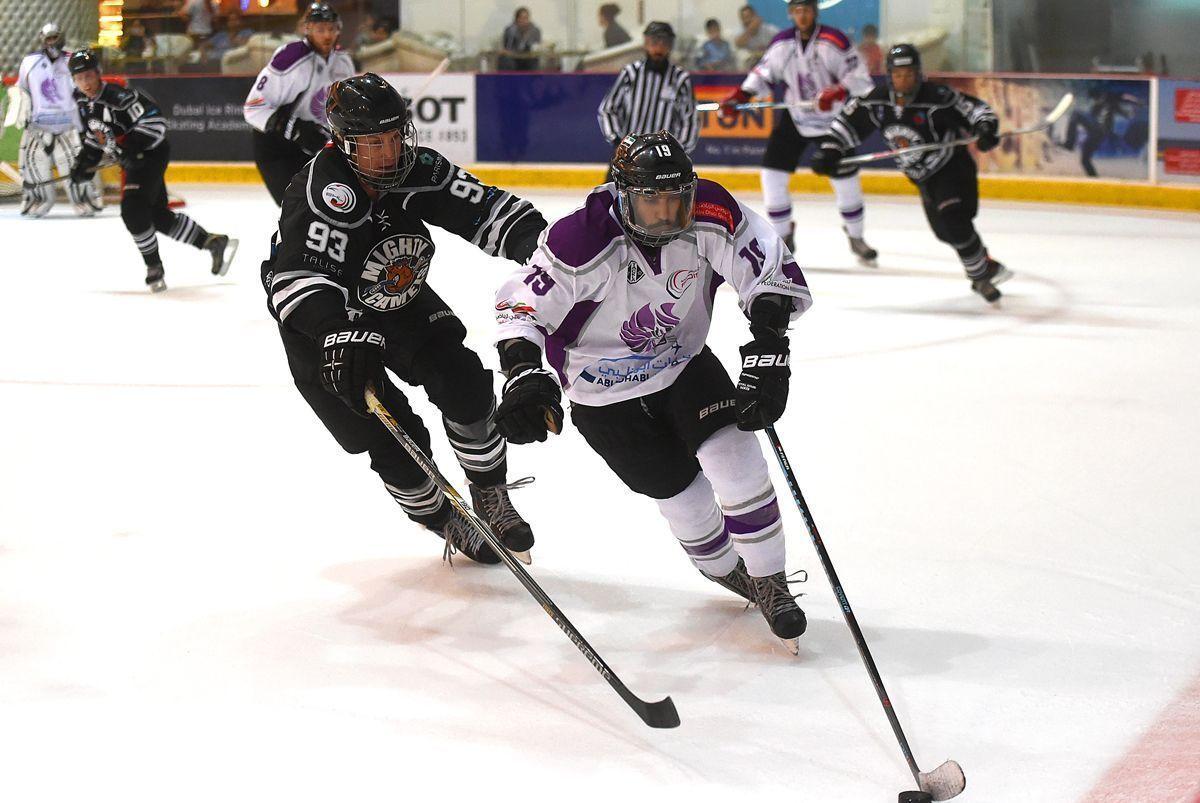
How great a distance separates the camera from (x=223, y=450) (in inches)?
165

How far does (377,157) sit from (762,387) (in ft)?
3.02

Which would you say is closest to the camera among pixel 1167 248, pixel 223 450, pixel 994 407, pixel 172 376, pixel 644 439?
pixel 644 439

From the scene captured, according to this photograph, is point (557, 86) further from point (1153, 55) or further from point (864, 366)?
point (864, 366)

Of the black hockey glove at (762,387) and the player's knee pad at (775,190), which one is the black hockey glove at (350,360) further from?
the player's knee pad at (775,190)

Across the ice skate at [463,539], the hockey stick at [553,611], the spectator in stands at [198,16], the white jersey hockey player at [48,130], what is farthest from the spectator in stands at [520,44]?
the hockey stick at [553,611]

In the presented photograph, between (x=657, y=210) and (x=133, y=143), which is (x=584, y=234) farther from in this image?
(x=133, y=143)

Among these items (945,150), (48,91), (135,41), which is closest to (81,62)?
(48,91)

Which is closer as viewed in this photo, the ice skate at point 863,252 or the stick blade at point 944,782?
the stick blade at point 944,782

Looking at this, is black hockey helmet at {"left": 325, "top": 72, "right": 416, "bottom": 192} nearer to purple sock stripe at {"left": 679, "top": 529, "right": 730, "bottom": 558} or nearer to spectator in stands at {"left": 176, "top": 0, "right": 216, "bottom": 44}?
purple sock stripe at {"left": 679, "top": 529, "right": 730, "bottom": 558}

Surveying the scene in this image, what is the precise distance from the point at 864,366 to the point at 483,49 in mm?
7686

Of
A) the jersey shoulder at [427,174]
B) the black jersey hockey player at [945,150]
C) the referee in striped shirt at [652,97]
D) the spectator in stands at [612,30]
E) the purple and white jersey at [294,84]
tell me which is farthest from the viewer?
the spectator in stands at [612,30]

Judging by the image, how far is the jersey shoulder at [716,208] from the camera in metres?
2.62

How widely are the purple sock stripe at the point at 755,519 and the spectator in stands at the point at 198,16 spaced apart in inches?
459

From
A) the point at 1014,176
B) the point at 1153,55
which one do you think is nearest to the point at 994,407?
the point at 1014,176
